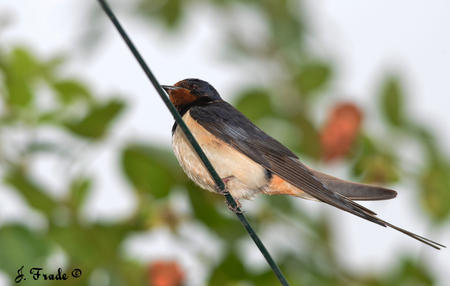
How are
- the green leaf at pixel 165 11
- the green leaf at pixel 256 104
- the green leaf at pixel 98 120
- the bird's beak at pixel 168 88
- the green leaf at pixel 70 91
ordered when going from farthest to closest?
the green leaf at pixel 165 11
the green leaf at pixel 256 104
the green leaf at pixel 70 91
the green leaf at pixel 98 120
the bird's beak at pixel 168 88

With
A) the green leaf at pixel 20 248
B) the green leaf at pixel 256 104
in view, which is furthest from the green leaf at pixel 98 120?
the green leaf at pixel 256 104

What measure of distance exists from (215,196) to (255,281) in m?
0.31

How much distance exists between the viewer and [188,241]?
2.23 metres

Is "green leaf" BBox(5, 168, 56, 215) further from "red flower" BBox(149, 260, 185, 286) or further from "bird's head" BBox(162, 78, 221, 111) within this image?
"bird's head" BBox(162, 78, 221, 111)

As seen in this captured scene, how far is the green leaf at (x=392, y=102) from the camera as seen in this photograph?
8.19 feet

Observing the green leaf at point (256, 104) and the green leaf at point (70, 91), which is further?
the green leaf at point (256, 104)

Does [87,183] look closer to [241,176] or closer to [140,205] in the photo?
[140,205]

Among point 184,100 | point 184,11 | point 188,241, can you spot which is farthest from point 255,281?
point 184,11

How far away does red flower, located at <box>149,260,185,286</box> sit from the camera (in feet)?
6.60

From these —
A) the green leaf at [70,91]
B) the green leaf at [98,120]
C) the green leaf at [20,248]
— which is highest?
the green leaf at [70,91]

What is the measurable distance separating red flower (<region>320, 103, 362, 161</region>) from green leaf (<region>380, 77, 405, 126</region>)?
16.2 inches

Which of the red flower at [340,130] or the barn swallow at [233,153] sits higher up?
the red flower at [340,130]

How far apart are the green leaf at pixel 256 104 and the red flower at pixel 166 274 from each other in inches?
25.6

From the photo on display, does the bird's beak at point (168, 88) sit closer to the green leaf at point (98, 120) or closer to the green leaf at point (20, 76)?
the green leaf at point (98, 120)
